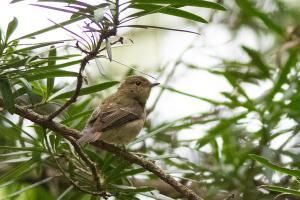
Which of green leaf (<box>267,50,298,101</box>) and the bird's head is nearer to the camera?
green leaf (<box>267,50,298,101</box>)

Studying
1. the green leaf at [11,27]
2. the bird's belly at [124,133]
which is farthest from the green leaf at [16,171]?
the bird's belly at [124,133]

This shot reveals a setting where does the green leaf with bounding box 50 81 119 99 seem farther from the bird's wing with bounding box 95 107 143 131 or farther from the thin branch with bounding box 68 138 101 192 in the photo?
the bird's wing with bounding box 95 107 143 131

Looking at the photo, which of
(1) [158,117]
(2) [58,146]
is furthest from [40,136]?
(1) [158,117]

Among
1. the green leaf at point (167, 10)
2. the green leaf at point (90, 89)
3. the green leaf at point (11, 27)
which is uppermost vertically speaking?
the green leaf at point (167, 10)

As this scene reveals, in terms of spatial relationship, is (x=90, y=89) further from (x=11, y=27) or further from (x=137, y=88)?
(x=137, y=88)

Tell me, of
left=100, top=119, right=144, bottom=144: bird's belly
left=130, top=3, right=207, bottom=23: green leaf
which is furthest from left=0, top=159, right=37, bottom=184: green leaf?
left=130, top=3, right=207, bottom=23: green leaf

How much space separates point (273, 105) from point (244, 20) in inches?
66.9

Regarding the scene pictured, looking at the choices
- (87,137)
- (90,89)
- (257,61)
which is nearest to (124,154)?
(87,137)

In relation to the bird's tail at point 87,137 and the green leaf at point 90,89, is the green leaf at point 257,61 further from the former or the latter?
the green leaf at point 90,89

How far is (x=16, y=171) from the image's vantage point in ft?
13.3

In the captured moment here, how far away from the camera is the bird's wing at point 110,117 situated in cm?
494

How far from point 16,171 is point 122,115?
71.3 inches

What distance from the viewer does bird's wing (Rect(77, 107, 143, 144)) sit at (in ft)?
16.2

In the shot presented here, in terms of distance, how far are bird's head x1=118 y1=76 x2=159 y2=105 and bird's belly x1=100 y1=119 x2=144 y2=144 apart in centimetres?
95
